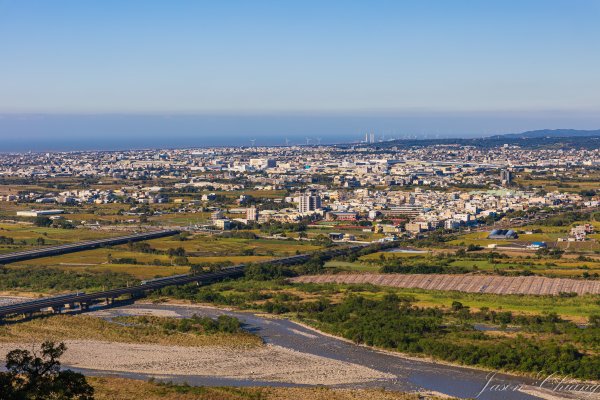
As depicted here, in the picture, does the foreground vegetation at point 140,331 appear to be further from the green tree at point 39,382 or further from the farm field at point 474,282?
the green tree at point 39,382

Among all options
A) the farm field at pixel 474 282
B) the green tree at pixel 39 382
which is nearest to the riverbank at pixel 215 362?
the green tree at pixel 39 382

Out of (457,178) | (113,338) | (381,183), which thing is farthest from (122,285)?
(457,178)

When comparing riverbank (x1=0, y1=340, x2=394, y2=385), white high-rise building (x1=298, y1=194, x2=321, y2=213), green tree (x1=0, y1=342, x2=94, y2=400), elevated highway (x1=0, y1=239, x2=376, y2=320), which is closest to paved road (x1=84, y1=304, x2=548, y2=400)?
riverbank (x1=0, y1=340, x2=394, y2=385)

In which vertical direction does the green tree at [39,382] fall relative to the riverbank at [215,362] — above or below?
above

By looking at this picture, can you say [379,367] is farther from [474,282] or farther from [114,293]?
[474,282]

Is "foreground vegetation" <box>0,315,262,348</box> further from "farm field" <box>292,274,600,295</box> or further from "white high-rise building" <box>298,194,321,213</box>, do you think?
"white high-rise building" <box>298,194,321,213</box>

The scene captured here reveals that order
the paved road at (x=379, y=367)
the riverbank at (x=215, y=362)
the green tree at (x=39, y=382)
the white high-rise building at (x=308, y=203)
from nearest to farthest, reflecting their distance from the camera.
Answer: the green tree at (x=39, y=382) < the paved road at (x=379, y=367) < the riverbank at (x=215, y=362) < the white high-rise building at (x=308, y=203)

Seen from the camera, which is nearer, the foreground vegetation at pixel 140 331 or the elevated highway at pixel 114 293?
the foreground vegetation at pixel 140 331
